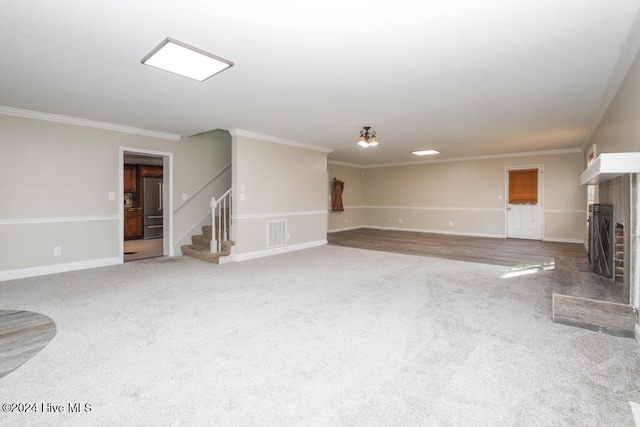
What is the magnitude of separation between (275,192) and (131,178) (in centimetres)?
467

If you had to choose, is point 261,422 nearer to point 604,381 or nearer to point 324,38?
point 604,381

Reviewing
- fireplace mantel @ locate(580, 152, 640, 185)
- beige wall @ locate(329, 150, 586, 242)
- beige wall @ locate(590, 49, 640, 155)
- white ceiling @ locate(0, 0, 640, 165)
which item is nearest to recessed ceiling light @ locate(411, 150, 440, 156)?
beige wall @ locate(329, 150, 586, 242)

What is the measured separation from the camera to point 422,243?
7.56 meters

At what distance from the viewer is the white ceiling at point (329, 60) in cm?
208

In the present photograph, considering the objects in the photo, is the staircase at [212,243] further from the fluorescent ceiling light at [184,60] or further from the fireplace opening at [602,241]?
the fireplace opening at [602,241]

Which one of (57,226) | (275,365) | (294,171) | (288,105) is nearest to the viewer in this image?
(275,365)

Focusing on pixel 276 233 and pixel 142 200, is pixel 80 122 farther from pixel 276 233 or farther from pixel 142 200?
pixel 142 200

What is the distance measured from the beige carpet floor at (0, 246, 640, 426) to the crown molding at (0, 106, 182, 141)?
2.36 metres

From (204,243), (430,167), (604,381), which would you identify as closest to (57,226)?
(204,243)

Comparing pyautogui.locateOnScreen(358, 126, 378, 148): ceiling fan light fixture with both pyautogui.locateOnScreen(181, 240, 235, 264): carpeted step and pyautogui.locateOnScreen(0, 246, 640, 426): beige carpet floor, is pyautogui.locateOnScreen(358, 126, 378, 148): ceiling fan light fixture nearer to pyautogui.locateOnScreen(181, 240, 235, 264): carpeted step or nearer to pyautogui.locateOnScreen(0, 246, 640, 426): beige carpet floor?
pyautogui.locateOnScreen(0, 246, 640, 426): beige carpet floor

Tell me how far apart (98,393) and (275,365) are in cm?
104

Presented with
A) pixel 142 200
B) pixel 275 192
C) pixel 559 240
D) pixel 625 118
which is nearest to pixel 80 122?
pixel 275 192

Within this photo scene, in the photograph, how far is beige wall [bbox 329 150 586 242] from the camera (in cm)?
753

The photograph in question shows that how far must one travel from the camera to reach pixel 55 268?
462 cm
